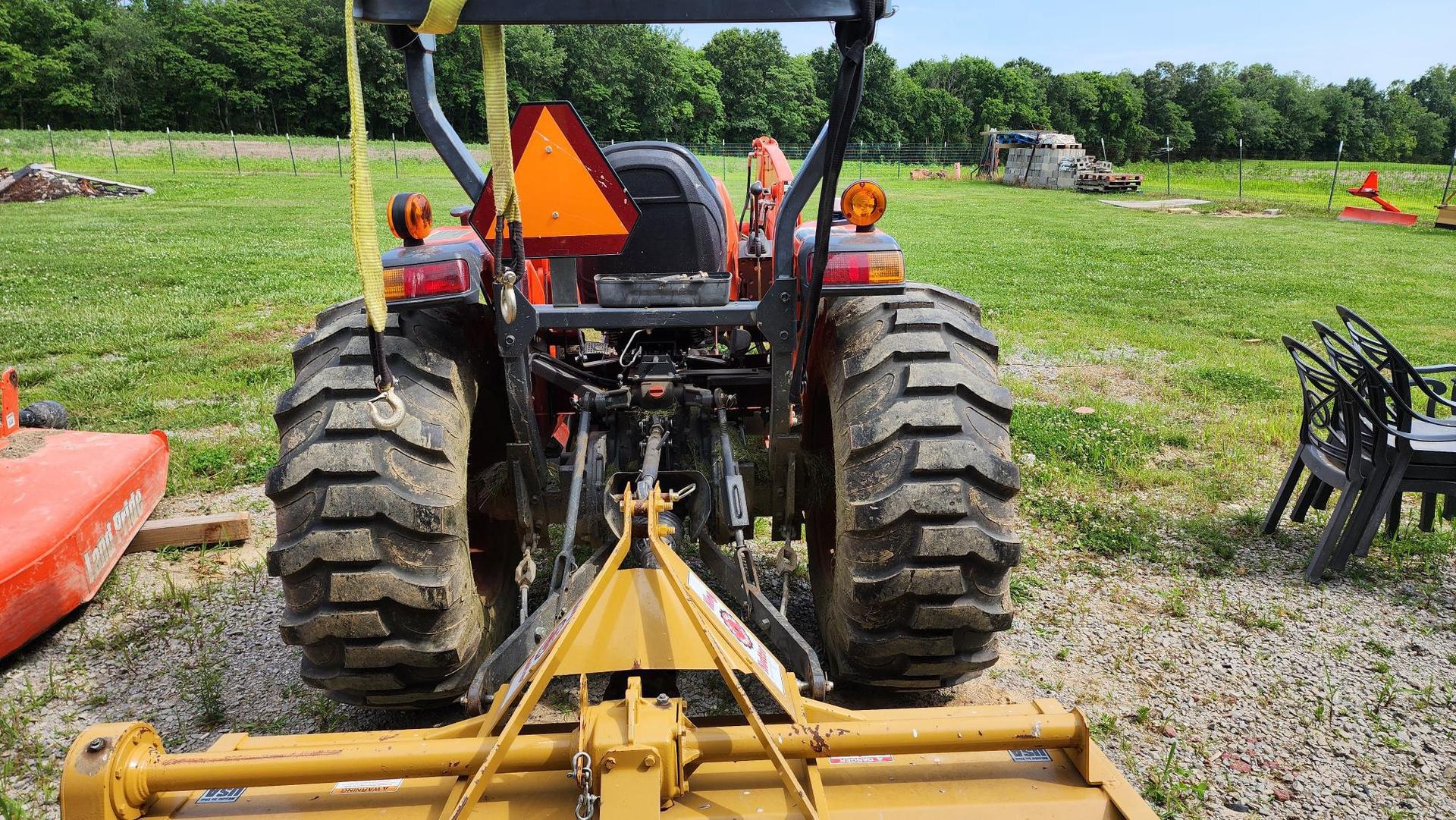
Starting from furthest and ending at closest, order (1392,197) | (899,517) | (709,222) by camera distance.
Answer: (1392,197) → (709,222) → (899,517)

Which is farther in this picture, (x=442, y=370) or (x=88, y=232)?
(x=88, y=232)

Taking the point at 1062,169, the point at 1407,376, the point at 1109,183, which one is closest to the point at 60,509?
the point at 1407,376

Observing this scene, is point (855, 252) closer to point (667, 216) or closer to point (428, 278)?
point (667, 216)

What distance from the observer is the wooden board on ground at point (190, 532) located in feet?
14.7

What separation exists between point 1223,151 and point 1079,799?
3021 inches

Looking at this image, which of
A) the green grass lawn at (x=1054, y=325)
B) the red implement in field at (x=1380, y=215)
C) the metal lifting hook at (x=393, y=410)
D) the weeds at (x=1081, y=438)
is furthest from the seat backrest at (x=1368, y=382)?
the red implement in field at (x=1380, y=215)

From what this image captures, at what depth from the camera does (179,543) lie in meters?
4.52

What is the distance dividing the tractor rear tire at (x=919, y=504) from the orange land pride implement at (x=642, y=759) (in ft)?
1.69

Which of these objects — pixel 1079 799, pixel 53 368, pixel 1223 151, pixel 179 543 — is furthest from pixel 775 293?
pixel 1223 151

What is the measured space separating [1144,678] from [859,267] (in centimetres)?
195

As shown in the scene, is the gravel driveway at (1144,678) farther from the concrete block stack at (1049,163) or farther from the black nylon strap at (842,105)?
the concrete block stack at (1049,163)

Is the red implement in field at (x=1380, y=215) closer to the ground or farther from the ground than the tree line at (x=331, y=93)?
closer to the ground

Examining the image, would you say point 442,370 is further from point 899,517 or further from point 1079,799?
point 1079,799

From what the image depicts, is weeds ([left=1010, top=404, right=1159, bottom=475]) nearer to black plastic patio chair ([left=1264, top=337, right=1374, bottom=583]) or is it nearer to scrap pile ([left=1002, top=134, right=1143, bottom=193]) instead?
black plastic patio chair ([left=1264, top=337, right=1374, bottom=583])
